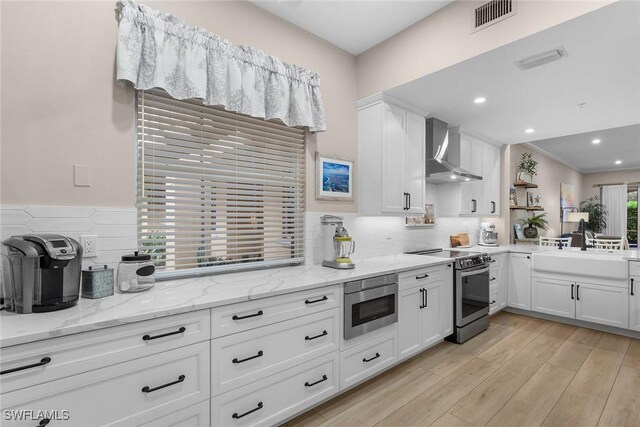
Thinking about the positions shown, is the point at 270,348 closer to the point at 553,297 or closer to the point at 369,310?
the point at 369,310

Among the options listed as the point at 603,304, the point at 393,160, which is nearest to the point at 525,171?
the point at 603,304

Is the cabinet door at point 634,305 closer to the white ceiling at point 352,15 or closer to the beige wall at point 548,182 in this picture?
the beige wall at point 548,182

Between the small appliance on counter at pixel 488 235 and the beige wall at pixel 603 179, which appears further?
the beige wall at pixel 603 179

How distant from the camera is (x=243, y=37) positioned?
241 centimetres

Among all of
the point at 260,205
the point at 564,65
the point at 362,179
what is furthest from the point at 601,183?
the point at 260,205

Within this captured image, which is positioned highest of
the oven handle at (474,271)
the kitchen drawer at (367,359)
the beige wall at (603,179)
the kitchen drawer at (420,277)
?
the beige wall at (603,179)

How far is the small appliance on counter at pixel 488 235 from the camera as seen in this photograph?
4.79m

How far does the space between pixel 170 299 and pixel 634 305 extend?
467cm

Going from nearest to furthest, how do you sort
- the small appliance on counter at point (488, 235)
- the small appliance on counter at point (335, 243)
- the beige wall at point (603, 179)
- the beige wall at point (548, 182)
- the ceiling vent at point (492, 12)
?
1. the ceiling vent at point (492, 12)
2. the small appliance on counter at point (335, 243)
3. the small appliance on counter at point (488, 235)
4. the beige wall at point (548, 182)
5. the beige wall at point (603, 179)

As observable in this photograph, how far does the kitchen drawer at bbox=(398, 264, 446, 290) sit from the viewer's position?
2.62 metres

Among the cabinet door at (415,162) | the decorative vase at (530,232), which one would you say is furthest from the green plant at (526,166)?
the cabinet door at (415,162)

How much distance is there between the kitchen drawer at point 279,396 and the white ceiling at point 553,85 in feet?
8.38

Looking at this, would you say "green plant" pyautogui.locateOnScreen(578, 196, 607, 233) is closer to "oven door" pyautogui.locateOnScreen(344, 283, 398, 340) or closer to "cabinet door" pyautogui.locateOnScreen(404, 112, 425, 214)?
"cabinet door" pyautogui.locateOnScreen(404, 112, 425, 214)

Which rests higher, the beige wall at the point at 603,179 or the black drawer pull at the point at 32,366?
the beige wall at the point at 603,179
